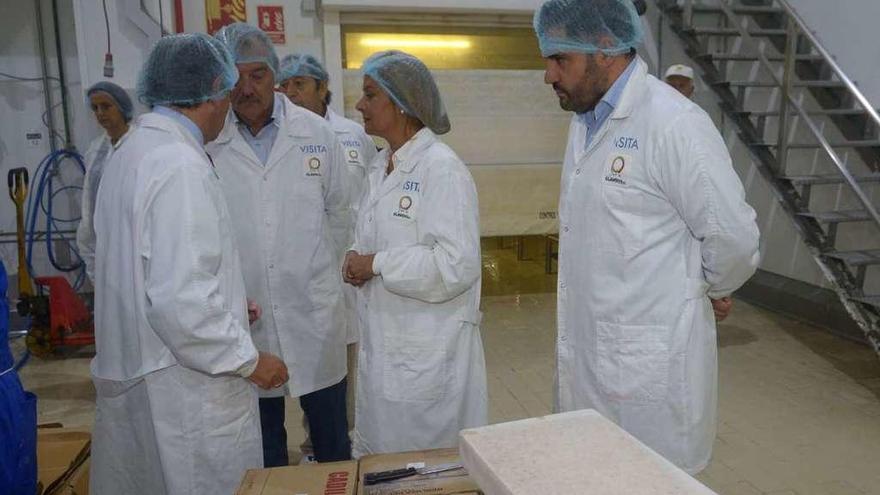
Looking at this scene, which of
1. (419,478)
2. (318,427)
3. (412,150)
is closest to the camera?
(419,478)

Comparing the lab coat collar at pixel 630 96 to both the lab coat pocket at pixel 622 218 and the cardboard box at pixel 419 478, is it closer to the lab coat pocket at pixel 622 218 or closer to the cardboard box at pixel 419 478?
the lab coat pocket at pixel 622 218

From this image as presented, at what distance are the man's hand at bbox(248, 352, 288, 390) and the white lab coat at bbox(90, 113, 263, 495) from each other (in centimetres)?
3

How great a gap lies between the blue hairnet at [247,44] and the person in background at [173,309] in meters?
0.39

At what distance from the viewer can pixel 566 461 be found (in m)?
0.88

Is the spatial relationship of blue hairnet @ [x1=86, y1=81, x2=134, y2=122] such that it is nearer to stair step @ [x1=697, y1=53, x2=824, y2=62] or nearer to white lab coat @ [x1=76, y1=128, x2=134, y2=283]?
white lab coat @ [x1=76, y1=128, x2=134, y2=283]

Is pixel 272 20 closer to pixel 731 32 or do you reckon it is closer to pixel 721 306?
pixel 731 32

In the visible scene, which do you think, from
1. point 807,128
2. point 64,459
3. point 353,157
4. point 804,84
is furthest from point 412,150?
point 807,128

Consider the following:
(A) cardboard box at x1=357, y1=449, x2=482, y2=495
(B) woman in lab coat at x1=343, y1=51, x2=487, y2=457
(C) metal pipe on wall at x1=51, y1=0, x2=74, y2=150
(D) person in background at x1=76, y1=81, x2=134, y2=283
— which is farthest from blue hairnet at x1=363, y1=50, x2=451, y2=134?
(C) metal pipe on wall at x1=51, y1=0, x2=74, y2=150

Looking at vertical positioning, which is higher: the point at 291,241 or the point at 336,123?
the point at 336,123

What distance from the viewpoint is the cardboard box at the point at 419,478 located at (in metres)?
1.15

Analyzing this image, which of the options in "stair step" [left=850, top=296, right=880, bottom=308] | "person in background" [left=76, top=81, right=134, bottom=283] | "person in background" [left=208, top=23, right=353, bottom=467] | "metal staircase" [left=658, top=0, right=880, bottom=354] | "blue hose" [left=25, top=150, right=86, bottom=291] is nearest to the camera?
"person in background" [left=208, top=23, right=353, bottom=467]

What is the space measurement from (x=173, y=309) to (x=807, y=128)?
4349 mm

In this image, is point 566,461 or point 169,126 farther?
point 169,126

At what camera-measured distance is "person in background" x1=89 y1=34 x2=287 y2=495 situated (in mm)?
1310
